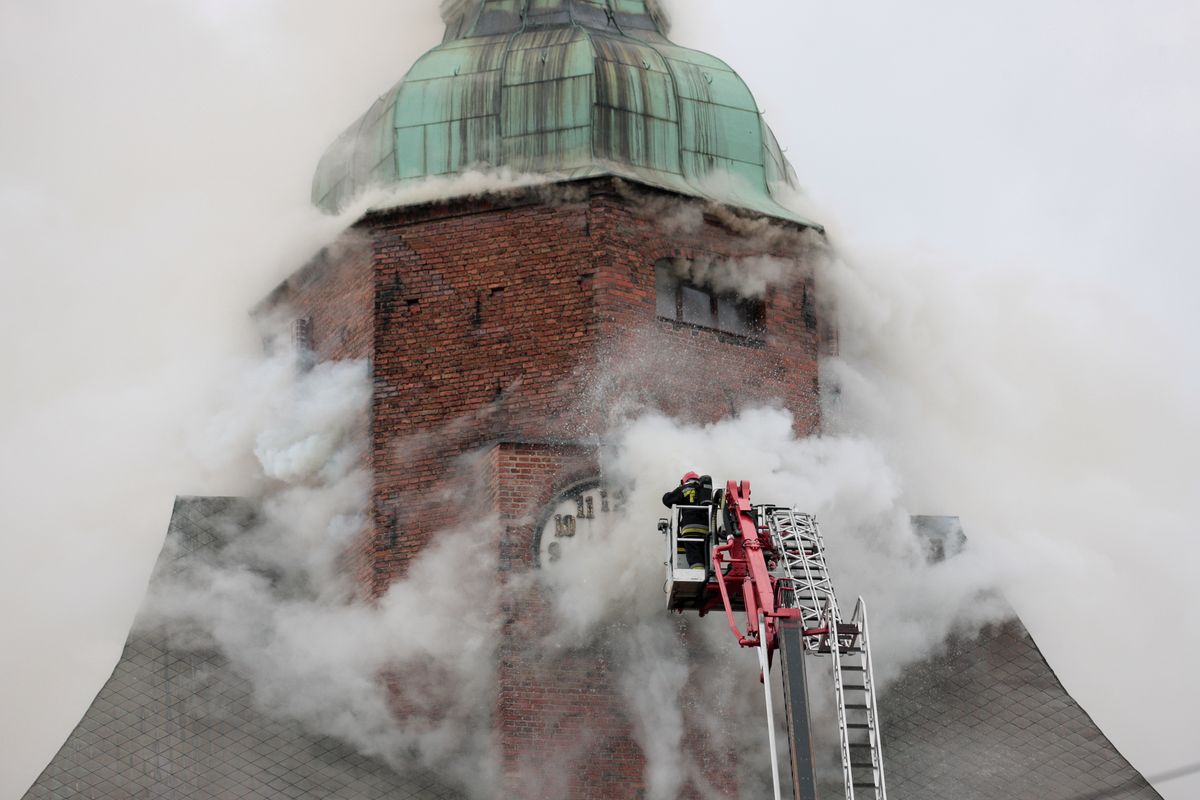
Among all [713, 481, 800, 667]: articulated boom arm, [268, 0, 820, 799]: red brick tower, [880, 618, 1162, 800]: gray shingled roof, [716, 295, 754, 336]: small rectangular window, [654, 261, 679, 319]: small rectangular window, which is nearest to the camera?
[713, 481, 800, 667]: articulated boom arm

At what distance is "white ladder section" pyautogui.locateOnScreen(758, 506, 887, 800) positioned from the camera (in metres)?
24.0

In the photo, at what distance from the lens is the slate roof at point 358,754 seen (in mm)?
25594

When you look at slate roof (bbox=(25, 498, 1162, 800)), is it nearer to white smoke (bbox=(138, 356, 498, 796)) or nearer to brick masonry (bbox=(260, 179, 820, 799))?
white smoke (bbox=(138, 356, 498, 796))

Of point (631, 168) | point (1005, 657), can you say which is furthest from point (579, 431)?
point (1005, 657)

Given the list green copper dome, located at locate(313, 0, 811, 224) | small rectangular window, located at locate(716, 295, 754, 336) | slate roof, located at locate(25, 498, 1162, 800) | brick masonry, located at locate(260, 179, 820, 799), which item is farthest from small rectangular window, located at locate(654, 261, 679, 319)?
slate roof, located at locate(25, 498, 1162, 800)

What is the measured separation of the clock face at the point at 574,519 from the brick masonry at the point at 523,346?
142 millimetres

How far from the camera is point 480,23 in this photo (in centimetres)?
3002

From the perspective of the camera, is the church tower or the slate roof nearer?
the slate roof

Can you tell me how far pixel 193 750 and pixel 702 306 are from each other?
7.24 meters

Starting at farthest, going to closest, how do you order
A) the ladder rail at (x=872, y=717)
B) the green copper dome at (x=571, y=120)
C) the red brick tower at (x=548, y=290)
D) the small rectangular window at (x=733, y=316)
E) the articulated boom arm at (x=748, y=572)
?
the green copper dome at (x=571, y=120), the small rectangular window at (x=733, y=316), the red brick tower at (x=548, y=290), the articulated boom arm at (x=748, y=572), the ladder rail at (x=872, y=717)

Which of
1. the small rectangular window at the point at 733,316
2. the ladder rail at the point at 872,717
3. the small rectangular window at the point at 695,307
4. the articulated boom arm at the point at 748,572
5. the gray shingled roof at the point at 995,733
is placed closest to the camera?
the ladder rail at the point at 872,717

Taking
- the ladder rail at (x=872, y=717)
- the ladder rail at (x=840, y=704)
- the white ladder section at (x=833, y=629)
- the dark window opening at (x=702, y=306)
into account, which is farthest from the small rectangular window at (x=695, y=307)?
the ladder rail at (x=872, y=717)

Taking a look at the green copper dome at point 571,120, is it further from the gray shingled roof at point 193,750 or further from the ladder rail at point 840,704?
the gray shingled roof at point 193,750

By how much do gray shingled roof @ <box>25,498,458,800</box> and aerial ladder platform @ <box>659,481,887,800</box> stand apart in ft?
11.0
